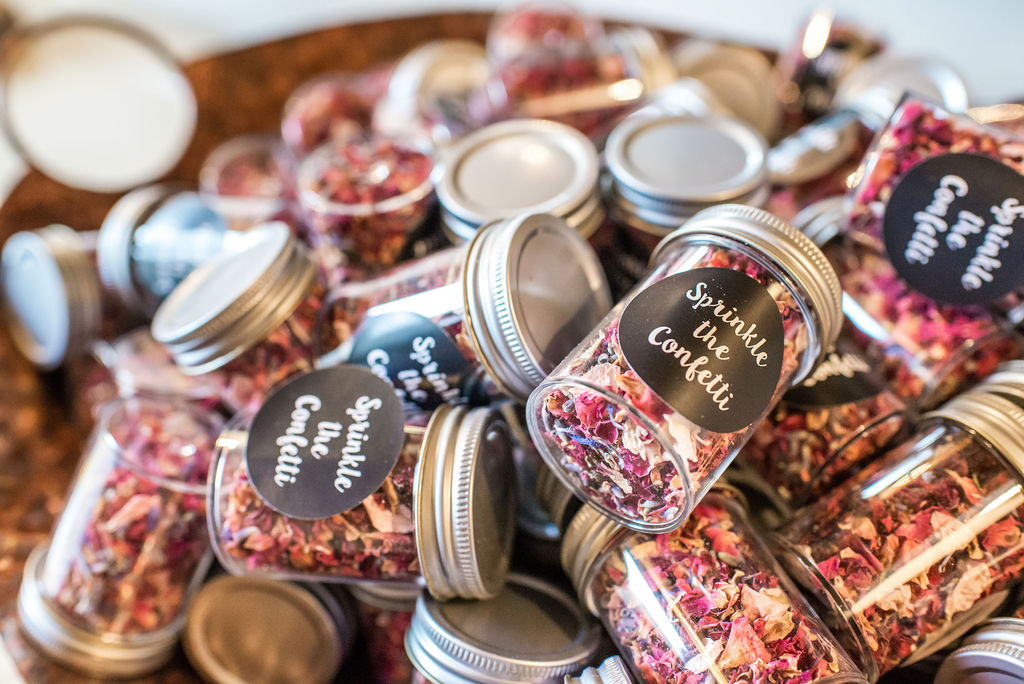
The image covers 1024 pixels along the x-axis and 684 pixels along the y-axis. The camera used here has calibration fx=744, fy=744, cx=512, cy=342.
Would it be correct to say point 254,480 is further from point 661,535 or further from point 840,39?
point 840,39

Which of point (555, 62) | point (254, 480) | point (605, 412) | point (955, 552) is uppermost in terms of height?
point (555, 62)

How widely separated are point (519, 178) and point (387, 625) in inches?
29.4

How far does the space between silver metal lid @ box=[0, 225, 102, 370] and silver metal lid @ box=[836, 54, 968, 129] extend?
154 cm

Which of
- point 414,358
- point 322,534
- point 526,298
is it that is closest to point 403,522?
point 322,534

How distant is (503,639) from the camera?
98 centimetres

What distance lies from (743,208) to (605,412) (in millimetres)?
325

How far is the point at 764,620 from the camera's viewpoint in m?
0.87

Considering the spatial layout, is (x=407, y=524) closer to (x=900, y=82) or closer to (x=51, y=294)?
(x=51, y=294)

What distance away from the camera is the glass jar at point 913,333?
42.3 inches

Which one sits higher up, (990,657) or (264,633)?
(990,657)

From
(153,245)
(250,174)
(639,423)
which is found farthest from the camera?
(250,174)

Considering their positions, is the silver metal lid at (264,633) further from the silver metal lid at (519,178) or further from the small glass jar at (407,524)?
the silver metal lid at (519,178)

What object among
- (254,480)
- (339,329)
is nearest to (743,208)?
(339,329)

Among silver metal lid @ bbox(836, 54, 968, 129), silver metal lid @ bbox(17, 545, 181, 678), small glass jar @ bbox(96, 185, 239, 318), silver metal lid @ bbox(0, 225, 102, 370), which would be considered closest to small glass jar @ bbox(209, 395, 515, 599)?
silver metal lid @ bbox(17, 545, 181, 678)
